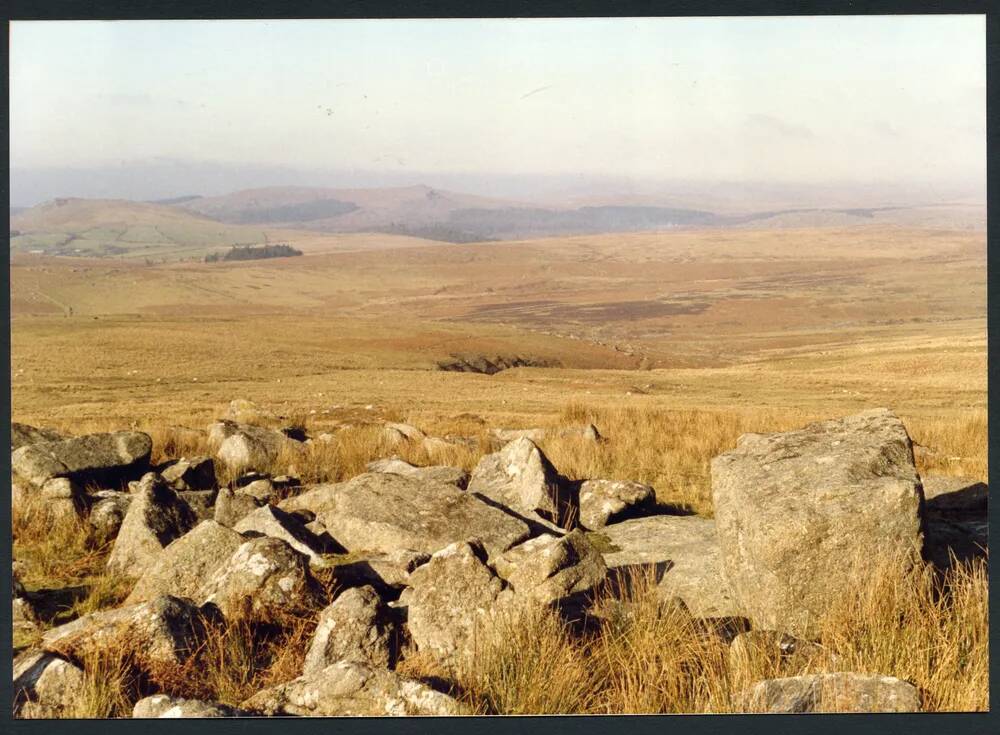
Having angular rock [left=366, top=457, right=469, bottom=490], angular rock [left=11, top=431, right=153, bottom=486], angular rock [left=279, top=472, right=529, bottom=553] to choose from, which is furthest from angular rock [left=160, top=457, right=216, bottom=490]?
angular rock [left=279, top=472, right=529, bottom=553]

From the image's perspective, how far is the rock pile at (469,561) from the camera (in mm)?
5953

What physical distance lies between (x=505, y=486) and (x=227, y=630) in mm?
3781

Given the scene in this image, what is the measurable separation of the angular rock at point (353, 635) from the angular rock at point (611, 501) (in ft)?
10.9

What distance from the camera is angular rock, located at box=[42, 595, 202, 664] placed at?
6.30 m

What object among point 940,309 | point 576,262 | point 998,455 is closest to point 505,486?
point 998,455

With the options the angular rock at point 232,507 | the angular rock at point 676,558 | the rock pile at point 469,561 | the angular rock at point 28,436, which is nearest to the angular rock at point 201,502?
the rock pile at point 469,561

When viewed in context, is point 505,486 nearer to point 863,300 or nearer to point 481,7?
point 481,7

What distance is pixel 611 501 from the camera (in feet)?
31.6

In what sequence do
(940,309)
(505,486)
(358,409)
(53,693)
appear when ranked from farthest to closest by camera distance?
(940,309) → (358,409) → (505,486) → (53,693)

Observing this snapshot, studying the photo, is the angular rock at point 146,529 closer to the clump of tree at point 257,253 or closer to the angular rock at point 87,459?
the angular rock at point 87,459

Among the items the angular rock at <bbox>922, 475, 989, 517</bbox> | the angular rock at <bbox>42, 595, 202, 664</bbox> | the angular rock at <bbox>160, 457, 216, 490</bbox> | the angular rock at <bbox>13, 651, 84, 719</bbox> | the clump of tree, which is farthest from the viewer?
the clump of tree

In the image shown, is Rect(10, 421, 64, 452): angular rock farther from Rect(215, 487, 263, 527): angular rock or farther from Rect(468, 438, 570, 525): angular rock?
Rect(468, 438, 570, 525): angular rock

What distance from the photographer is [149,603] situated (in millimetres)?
6523

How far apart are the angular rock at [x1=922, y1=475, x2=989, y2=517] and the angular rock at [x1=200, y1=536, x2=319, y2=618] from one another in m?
5.61
